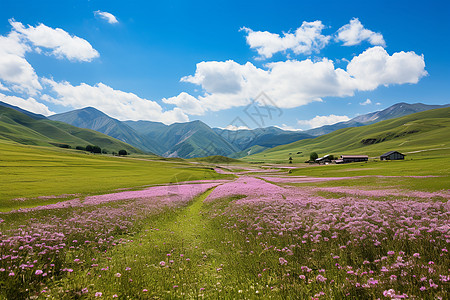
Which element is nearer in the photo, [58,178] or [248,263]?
[248,263]

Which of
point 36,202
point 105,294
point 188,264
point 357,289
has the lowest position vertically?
point 36,202

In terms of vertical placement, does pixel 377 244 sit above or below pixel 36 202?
above

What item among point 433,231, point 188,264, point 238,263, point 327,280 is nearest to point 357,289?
point 327,280

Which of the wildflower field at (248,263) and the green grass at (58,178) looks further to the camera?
the green grass at (58,178)

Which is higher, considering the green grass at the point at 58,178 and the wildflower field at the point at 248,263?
the wildflower field at the point at 248,263

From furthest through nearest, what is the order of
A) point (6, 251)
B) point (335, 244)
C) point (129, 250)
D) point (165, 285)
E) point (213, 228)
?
point (213, 228)
point (129, 250)
point (335, 244)
point (6, 251)
point (165, 285)

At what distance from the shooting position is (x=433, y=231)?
25.9ft

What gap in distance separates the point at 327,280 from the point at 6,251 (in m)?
11.4

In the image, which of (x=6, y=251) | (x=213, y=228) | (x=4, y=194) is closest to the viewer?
(x=6, y=251)

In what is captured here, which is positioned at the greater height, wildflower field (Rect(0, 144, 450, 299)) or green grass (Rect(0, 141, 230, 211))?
wildflower field (Rect(0, 144, 450, 299))

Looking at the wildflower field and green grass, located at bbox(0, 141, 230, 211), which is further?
green grass, located at bbox(0, 141, 230, 211)

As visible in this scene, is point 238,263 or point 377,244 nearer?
point 377,244

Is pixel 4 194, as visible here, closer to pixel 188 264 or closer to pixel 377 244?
pixel 188 264

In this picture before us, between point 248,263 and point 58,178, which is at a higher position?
point 248,263
